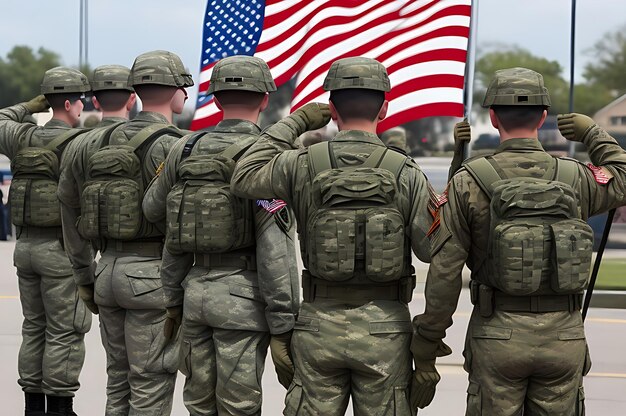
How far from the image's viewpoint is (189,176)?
4672 mm

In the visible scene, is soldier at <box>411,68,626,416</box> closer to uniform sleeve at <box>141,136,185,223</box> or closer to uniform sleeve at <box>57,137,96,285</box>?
uniform sleeve at <box>141,136,185,223</box>

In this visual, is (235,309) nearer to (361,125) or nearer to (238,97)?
(238,97)

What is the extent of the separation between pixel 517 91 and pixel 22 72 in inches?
1013

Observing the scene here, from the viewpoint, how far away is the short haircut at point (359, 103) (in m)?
4.15

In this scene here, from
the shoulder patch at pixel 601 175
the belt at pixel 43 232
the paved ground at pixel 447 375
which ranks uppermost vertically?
the shoulder patch at pixel 601 175

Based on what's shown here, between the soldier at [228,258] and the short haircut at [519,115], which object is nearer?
the short haircut at [519,115]

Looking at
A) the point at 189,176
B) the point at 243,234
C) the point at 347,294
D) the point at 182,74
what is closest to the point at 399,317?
the point at 347,294

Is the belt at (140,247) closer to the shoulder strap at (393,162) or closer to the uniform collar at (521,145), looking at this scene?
the shoulder strap at (393,162)

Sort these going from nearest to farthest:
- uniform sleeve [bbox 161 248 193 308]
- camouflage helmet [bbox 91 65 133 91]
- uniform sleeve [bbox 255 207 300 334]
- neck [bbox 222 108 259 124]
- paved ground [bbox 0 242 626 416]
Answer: uniform sleeve [bbox 255 207 300 334] → neck [bbox 222 108 259 124] → uniform sleeve [bbox 161 248 193 308] → camouflage helmet [bbox 91 65 133 91] → paved ground [bbox 0 242 626 416]

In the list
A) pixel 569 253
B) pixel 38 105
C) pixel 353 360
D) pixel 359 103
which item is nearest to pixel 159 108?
pixel 38 105

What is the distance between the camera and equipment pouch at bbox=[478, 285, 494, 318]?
13.3 ft

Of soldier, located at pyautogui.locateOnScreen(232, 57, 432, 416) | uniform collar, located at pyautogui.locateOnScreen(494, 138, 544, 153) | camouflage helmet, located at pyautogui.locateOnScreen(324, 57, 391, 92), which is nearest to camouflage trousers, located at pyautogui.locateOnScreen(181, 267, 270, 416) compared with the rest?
soldier, located at pyautogui.locateOnScreen(232, 57, 432, 416)

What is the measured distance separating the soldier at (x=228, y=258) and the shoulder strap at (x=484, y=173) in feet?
3.32

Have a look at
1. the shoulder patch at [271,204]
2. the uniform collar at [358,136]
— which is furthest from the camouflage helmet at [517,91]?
the shoulder patch at [271,204]
